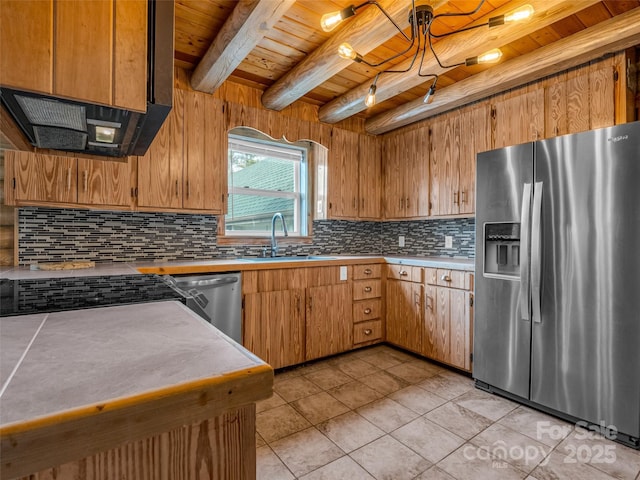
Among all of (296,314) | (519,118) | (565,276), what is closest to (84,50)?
(296,314)

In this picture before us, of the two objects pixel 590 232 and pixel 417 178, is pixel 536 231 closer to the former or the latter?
pixel 590 232

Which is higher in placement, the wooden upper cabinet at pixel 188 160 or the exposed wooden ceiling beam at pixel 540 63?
the exposed wooden ceiling beam at pixel 540 63

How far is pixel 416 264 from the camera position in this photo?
2920 millimetres

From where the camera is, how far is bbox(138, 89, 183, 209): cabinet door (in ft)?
7.75

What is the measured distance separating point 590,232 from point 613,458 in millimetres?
1165

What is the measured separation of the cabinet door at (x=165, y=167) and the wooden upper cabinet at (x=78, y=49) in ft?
5.89

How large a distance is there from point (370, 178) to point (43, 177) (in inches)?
111

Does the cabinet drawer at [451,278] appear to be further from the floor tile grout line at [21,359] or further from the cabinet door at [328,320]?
the floor tile grout line at [21,359]

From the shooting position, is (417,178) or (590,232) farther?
(417,178)

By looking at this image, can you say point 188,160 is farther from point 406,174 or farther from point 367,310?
point 406,174

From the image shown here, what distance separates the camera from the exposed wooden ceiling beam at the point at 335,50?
1798 mm

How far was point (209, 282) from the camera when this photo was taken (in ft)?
7.52

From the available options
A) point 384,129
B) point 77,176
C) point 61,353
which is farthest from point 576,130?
point 77,176

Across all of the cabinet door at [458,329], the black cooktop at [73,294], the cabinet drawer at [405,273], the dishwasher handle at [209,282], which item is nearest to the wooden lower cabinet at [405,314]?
the cabinet drawer at [405,273]
